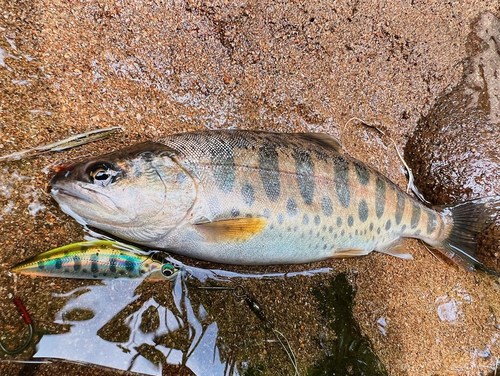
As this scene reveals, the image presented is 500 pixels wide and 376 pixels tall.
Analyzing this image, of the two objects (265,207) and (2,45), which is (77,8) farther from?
(265,207)

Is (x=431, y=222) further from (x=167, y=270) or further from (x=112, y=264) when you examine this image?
(x=112, y=264)

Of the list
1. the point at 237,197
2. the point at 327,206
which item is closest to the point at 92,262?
the point at 237,197

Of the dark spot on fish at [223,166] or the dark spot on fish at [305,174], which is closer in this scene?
the dark spot on fish at [223,166]

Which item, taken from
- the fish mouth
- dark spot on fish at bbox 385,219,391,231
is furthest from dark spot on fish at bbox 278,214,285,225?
the fish mouth

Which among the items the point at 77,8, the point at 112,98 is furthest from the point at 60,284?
the point at 77,8

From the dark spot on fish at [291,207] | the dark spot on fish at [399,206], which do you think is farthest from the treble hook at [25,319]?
the dark spot on fish at [399,206]

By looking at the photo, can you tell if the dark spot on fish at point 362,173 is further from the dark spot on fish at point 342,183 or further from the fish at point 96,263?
the fish at point 96,263
